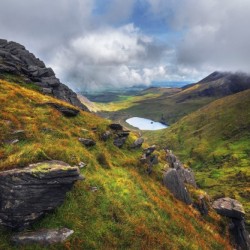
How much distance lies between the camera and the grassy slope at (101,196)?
2267cm

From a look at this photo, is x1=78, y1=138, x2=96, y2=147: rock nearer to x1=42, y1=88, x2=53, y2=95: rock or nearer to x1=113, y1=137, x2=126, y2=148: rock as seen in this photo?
x1=113, y1=137, x2=126, y2=148: rock

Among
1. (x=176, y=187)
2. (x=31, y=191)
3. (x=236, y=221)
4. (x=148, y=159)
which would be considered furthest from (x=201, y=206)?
(x=31, y=191)

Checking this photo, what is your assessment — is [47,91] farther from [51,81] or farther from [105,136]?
[105,136]

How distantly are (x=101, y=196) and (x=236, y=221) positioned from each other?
81.1 feet

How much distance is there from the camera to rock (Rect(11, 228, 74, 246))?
64.2 ft

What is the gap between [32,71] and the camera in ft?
201

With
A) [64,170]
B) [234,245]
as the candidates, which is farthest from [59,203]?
[234,245]

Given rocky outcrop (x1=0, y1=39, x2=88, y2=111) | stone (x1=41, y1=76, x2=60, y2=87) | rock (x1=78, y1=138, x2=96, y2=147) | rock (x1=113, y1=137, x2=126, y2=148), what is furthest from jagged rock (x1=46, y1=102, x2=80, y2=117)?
stone (x1=41, y1=76, x2=60, y2=87)

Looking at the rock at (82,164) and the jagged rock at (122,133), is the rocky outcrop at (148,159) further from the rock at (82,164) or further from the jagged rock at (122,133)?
the rock at (82,164)

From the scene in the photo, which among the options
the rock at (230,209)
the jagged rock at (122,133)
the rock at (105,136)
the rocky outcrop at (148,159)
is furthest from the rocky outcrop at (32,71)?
the rock at (230,209)

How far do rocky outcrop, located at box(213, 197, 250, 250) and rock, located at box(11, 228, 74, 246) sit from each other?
27182mm

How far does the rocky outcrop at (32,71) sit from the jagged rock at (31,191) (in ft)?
120

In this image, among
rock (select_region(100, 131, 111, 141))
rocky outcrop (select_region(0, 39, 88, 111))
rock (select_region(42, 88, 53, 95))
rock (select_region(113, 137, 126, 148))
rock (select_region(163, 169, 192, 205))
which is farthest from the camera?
rocky outcrop (select_region(0, 39, 88, 111))

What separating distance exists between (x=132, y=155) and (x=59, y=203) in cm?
2138
